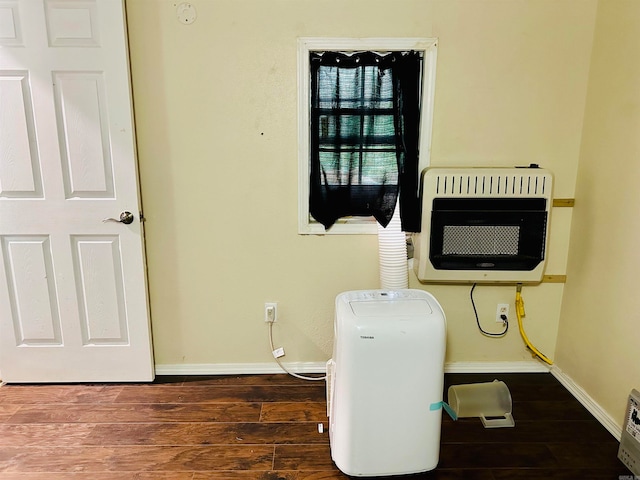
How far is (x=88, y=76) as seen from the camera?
198cm

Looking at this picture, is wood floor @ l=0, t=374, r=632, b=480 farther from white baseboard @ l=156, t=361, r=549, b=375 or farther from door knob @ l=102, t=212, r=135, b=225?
door knob @ l=102, t=212, r=135, b=225

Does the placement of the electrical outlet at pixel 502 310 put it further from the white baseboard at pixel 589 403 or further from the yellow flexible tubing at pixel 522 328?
the white baseboard at pixel 589 403

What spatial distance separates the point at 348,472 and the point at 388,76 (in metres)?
1.82

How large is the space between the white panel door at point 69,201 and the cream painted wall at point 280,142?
0.11 metres

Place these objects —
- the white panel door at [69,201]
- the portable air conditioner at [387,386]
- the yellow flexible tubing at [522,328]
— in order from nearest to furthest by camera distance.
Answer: the portable air conditioner at [387,386]
the white panel door at [69,201]
the yellow flexible tubing at [522,328]

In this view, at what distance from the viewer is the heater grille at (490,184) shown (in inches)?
81.7

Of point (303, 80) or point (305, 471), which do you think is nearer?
point (305, 471)

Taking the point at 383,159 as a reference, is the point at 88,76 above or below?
above

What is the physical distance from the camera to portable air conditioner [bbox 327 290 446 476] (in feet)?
5.01

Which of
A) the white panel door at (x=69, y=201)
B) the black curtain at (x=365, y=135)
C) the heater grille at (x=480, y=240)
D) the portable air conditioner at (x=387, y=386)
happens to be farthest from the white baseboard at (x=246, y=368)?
the heater grille at (x=480, y=240)

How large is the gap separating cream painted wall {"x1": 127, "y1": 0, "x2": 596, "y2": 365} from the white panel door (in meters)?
0.11

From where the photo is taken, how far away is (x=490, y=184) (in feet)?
6.81

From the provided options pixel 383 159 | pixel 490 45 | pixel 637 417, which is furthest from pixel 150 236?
pixel 637 417

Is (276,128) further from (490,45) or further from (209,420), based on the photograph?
(209,420)
